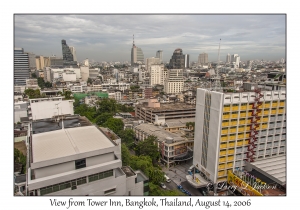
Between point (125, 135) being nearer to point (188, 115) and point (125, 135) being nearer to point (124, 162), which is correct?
point (124, 162)

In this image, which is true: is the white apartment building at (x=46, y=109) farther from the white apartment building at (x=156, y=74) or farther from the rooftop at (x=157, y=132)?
the white apartment building at (x=156, y=74)

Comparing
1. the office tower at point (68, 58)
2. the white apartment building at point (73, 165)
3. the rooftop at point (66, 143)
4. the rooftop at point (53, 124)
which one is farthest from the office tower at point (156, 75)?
the white apartment building at point (73, 165)

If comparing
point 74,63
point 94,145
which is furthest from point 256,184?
point 74,63

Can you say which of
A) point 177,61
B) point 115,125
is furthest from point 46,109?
point 177,61

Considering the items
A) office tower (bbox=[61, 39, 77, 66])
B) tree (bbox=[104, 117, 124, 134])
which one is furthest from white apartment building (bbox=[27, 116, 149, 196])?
office tower (bbox=[61, 39, 77, 66])

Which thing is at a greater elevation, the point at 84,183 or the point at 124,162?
the point at 84,183
